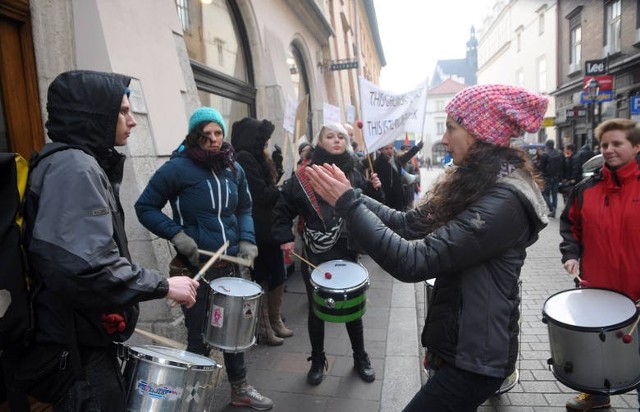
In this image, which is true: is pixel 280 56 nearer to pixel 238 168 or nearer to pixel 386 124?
pixel 386 124

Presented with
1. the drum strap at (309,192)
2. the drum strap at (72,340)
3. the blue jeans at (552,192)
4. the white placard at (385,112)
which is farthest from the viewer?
the blue jeans at (552,192)

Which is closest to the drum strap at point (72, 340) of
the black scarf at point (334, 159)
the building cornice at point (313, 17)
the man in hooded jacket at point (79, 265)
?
the man in hooded jacket at point (79, 265)

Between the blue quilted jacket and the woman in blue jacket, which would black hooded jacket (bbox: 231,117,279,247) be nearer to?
the woman in blue jacket

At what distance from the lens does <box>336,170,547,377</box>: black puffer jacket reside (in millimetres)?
1721

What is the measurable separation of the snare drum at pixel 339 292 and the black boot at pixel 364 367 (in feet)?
1.86

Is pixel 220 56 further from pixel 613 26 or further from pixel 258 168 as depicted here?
pixel 613 26

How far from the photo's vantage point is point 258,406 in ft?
10.8

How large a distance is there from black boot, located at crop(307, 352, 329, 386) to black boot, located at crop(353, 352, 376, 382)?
10.4 inches

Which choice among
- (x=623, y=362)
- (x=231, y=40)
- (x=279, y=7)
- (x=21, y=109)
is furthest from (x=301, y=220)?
(x=279, y=7)

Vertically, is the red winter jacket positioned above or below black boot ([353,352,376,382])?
above

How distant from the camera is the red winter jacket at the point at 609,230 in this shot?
292 centimetres

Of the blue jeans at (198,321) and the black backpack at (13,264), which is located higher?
the black backpack at (13,264)

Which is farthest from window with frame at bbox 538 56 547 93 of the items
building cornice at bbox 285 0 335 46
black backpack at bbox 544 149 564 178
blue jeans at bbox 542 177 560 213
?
building cornice at bbox 285 0 335 46

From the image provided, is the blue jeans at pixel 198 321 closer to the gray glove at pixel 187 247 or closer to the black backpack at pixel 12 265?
the gray glove at pixel 187 247
